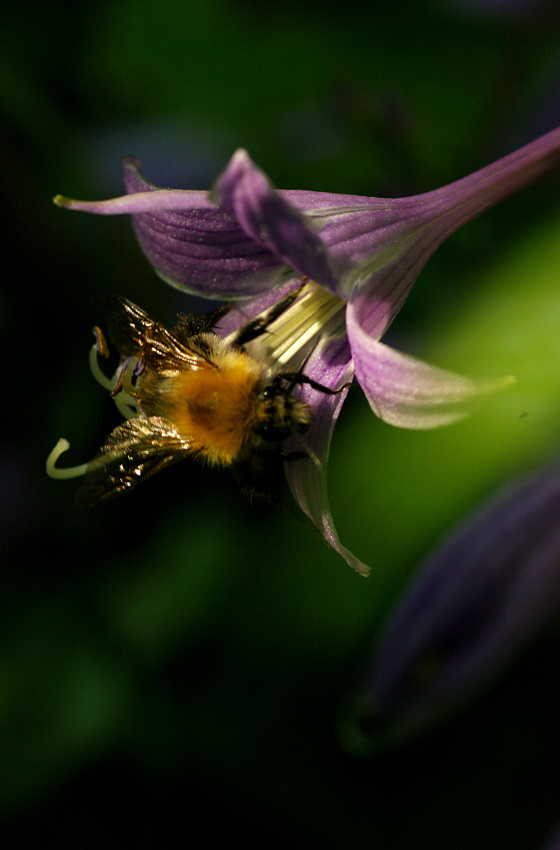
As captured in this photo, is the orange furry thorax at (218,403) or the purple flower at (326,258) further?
the orange furry thorax at (218,403)

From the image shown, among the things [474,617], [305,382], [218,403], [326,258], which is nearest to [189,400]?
[218,403]

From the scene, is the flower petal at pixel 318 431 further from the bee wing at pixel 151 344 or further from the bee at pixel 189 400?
the bee wing at pixel 151 344

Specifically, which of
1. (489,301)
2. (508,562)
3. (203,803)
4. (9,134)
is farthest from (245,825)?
(9,134)

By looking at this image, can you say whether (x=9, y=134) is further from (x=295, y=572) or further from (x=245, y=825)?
(x=245, y=825)

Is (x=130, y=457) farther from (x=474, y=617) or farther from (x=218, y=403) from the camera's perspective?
(x=474, y=617)

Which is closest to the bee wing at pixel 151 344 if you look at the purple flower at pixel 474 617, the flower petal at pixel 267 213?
the flower petal at pixel 267 213
